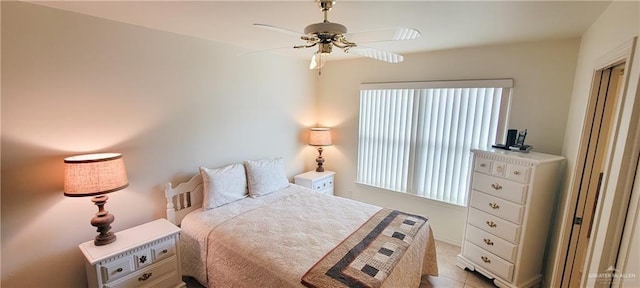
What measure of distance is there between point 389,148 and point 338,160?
2.83 feet

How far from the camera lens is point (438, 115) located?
3096 millimetres

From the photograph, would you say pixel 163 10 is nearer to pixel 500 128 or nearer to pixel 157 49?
pixel 157 49

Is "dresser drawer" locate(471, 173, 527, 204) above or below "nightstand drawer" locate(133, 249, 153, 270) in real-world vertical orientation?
above

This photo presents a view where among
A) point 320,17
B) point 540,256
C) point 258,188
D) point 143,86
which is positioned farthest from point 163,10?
point 540,256

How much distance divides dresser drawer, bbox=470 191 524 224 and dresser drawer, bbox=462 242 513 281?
41 centimetres

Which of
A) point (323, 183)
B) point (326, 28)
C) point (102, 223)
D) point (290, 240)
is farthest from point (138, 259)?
point (323, 183)

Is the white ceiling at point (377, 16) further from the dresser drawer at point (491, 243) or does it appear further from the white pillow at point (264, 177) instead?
the dresser drawer at point (491, 243)

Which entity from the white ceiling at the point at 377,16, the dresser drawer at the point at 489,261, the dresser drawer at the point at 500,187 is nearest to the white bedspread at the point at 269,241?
the dresser drawer at the point at 489,261

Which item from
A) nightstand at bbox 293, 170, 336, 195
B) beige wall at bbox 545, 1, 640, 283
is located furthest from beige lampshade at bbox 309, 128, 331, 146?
beige wall at bbox 545, 1, 640, 283

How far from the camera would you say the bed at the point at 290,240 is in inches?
64.9

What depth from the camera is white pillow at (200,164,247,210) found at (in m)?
2.49

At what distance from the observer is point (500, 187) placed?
2.27 metres

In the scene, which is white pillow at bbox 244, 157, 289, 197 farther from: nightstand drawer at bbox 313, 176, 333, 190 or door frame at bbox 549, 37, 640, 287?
door frame at bbox 549, 37, 640, 287

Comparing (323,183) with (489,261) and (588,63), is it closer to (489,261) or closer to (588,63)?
(489,261)
